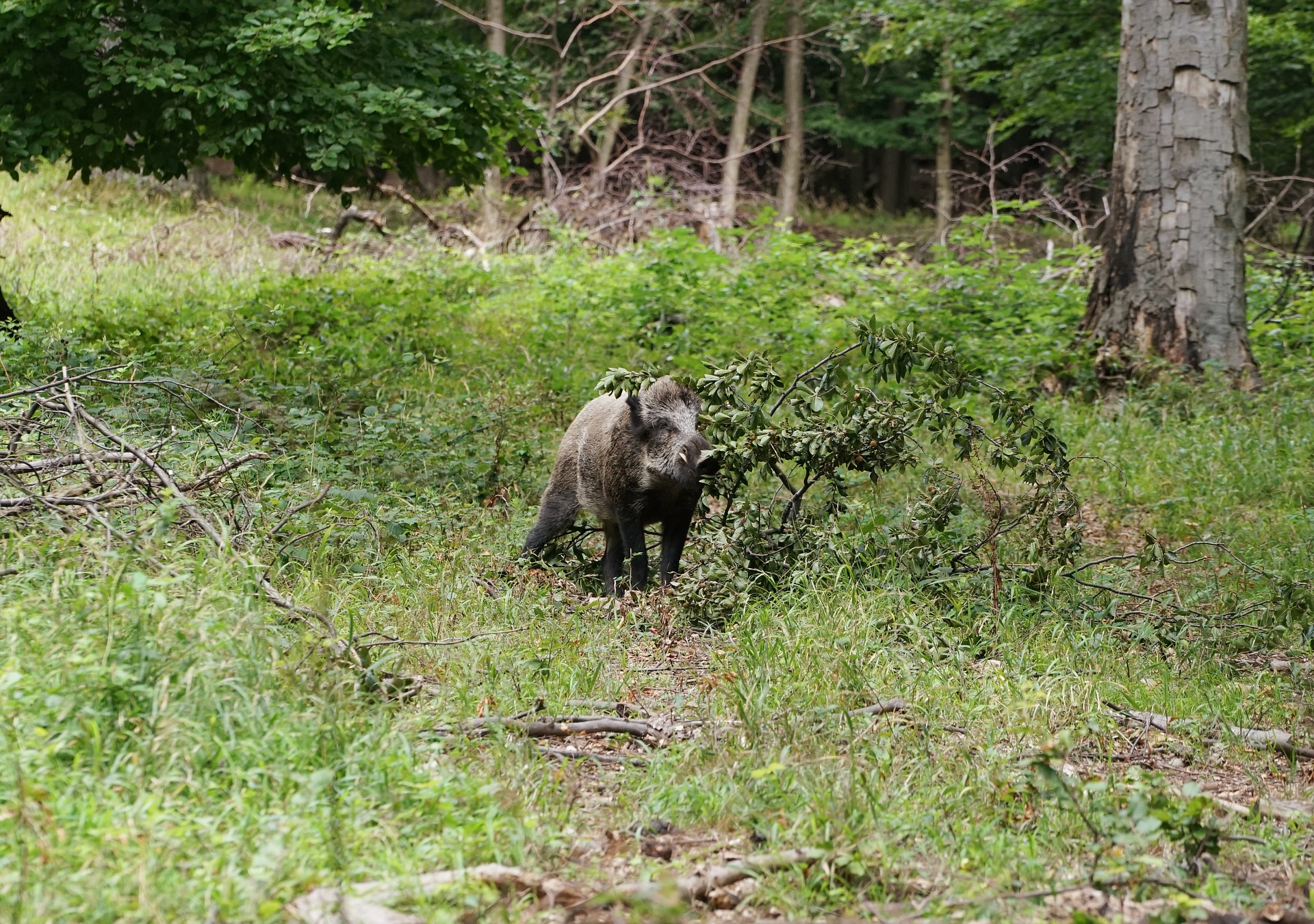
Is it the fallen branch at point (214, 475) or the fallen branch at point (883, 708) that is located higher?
the fallen branch at point (214, 475)

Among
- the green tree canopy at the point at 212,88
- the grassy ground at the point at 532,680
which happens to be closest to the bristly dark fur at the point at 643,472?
the grassy ground at the point at 532,680

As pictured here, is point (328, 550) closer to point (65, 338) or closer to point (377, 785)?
point (377, 785)

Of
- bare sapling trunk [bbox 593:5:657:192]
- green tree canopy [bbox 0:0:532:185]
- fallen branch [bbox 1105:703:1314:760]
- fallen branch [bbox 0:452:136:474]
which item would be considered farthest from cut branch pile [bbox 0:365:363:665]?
bare sapling trunk [bbox 593:5:657:192]

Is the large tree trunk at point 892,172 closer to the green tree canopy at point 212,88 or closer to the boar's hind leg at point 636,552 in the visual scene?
the green tree canopy at point 212,88

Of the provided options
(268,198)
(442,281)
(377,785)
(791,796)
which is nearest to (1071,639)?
(791,796)

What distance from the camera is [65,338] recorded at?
859cm

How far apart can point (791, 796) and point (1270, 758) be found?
2067 mm

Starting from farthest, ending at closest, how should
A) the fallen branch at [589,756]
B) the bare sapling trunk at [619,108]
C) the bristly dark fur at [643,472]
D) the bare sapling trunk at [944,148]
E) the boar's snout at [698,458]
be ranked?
the bare sapling trunk at [944,148] → the bare sapling trunk at [619,108] → the bristly dark fur at [643,472] → the boar's snout at [698,458] → the fallen branch at [589,756]

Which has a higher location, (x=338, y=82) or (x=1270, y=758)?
(x=338, y=82)

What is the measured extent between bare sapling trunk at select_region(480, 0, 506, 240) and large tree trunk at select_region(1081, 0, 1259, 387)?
10.7 metres

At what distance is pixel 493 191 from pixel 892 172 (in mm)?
15211

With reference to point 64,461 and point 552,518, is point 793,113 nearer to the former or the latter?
point 552,518

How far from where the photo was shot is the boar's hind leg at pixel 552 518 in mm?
7191

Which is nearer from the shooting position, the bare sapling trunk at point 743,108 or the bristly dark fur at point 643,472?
the bristly dark fur at point 643,472
